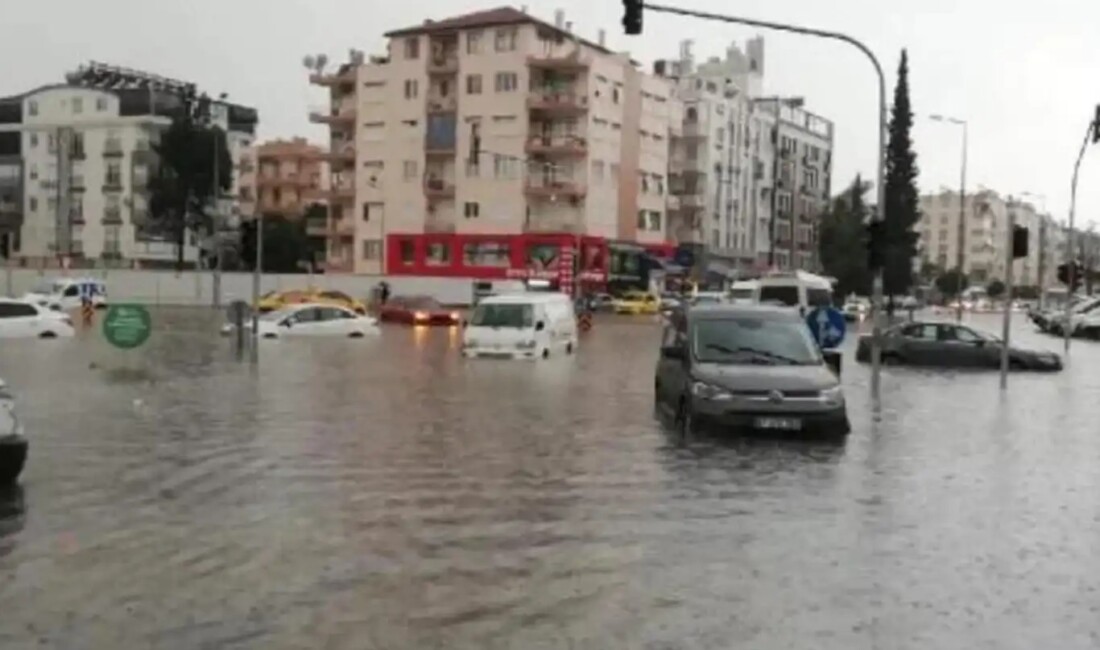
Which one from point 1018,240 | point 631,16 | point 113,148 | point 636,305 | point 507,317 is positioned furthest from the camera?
point 113,148

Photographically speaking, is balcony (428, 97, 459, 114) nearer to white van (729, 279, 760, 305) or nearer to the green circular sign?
white van (729, 279, 760, 305)

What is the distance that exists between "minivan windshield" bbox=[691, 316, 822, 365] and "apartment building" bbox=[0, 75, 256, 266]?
89383mm

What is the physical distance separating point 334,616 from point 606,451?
8.51 m

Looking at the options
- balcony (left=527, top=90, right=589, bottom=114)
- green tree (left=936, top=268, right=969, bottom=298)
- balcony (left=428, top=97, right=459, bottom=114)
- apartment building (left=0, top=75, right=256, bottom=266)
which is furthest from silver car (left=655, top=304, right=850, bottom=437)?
green tree (left=936, top=268, right=969, bottom=298)

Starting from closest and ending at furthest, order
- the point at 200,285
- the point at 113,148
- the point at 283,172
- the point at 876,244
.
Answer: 1. the point at 876,244
2. the point at 200,285
3. the point at 113,148
4. the point at 283,172

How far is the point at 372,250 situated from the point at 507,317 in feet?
178

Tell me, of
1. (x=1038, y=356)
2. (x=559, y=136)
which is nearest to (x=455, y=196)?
(x=559, y=136)

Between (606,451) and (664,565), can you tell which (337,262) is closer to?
(606,451)

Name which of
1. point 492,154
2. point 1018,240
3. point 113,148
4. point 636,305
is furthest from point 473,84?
point 1018,240

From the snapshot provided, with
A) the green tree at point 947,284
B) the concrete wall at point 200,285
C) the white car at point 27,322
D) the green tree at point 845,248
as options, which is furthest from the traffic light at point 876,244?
the green tree at point 947,284

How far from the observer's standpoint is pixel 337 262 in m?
93.1

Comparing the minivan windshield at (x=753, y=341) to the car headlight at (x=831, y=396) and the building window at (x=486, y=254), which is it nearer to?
the car headlight at (x=831, y=396)

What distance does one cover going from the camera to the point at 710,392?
669 inches

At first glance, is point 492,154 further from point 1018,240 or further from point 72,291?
point 1018,240
